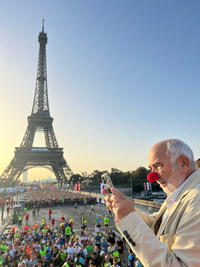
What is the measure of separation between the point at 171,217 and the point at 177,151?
22.2 inches

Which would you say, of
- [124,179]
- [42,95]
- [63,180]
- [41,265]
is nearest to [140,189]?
[124,179]

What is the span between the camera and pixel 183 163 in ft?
5.73

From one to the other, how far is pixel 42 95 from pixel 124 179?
1591 inches

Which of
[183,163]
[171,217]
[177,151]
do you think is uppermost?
[177,151]

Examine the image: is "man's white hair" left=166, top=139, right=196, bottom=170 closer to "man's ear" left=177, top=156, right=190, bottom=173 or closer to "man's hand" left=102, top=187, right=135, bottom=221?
"man's ear" left=177, top=156, right=190, bottom=173

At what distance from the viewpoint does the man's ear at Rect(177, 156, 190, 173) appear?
5.65 feet

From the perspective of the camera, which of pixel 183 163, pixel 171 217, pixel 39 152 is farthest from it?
pixel 39 152

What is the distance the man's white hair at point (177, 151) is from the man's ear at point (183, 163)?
3cm

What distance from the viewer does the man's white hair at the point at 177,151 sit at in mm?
1742

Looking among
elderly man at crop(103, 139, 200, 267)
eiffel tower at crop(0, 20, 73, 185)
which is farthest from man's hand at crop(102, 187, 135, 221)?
eiffel tower at crop(0, 20, 73, 185)

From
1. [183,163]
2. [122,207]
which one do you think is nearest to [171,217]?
[122,207]

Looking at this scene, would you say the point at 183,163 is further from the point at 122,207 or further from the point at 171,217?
the point at 122,207

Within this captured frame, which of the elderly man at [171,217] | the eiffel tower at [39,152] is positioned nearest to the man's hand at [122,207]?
the elderly man at [171,217]

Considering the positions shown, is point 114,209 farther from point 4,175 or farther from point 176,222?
point 4,175
